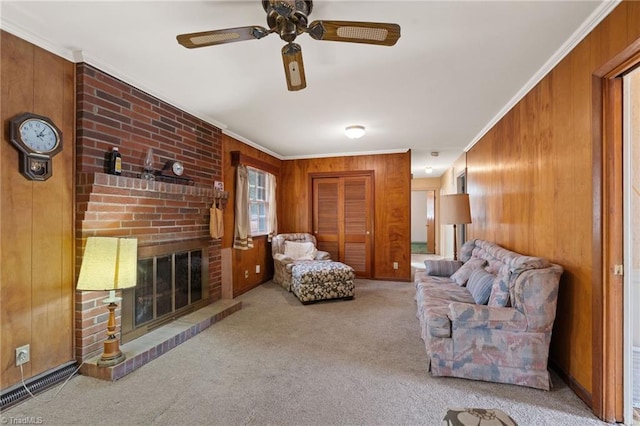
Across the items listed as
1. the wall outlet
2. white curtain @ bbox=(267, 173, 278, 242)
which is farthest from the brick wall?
white curtain @ bbox=(267, 173, 278, 242)

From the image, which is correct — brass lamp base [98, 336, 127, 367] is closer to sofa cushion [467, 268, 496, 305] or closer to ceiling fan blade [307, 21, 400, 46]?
ceiling fan blade [307, 21, 400, 46]

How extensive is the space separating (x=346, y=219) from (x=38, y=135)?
442cm

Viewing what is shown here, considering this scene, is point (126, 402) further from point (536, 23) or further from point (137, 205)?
point (536, 23)

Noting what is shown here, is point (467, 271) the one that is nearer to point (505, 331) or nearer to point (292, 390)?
A: point (505, 331)

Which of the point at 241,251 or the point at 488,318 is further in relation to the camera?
the point at 241,251

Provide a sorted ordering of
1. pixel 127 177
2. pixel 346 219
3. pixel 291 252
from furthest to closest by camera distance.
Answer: pixel 346 219
pixel 291 252
pixel 127 177

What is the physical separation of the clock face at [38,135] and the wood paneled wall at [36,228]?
3.0 inches

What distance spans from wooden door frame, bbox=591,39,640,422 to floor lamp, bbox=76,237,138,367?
122 inches

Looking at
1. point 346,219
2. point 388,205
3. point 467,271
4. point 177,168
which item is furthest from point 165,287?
point 388,205

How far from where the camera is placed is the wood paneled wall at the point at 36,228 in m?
1.88

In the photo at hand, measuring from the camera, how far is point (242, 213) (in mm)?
4340

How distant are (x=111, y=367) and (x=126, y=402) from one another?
38cm

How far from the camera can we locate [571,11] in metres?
1.74

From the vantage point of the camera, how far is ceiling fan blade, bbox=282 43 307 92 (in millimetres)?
1756
